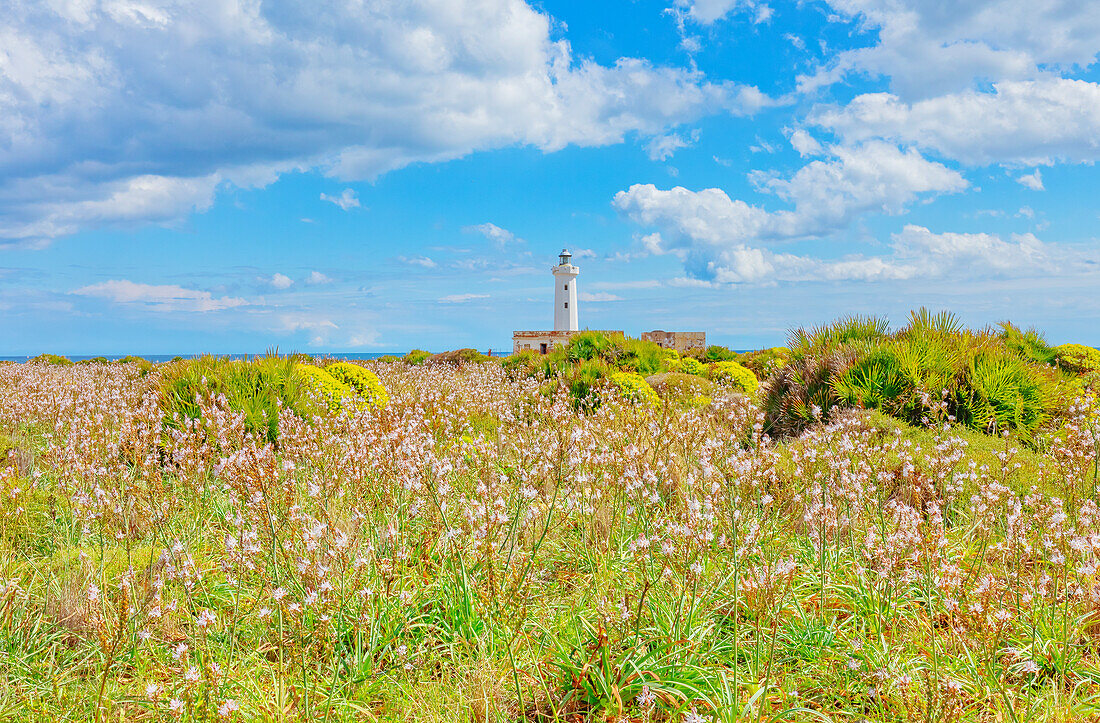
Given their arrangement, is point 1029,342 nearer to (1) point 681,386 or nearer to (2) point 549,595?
(1) point 681,386

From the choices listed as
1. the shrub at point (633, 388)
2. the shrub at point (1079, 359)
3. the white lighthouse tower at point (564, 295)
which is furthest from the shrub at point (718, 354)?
the white lighthouse tower at point (564, 295)

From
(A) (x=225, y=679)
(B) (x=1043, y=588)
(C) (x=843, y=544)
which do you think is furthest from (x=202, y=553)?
(B) (x=1043, y=588)

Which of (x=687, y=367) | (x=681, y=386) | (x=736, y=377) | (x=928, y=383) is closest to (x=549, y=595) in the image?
(x=928, y=383)

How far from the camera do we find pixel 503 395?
12.5 meters

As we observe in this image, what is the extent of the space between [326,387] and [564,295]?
1982 inches

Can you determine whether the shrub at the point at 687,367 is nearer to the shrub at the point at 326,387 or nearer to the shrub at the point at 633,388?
the shrub at the point at 633,388

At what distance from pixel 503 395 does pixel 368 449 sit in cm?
761

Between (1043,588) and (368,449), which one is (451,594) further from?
(1043,588)

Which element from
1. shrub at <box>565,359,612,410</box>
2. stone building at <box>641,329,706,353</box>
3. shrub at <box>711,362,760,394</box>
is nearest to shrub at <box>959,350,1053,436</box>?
shrub at <box>565,359,612,410</box>

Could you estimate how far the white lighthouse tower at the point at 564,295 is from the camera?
5931cm

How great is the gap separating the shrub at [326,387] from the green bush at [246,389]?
0.23 meters

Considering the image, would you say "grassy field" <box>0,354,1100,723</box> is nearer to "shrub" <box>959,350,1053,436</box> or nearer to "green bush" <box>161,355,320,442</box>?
"shrub" <box>959,350,1053,436</box>

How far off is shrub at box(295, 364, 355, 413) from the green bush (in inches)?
8.9

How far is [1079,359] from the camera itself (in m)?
17.2
